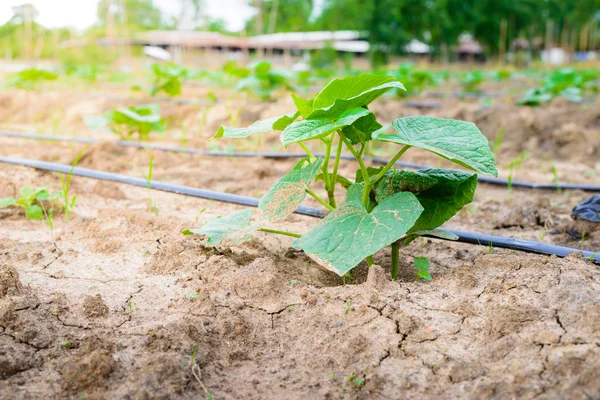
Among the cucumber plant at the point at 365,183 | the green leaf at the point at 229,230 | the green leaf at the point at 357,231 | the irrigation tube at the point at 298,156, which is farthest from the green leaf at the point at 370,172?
the irrigation tube at the point at 298,156

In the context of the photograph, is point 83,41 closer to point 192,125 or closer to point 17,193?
point 192,125

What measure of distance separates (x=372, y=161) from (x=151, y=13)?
48.8 m

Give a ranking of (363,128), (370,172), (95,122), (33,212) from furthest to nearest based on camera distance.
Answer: (95,122), (33,212), (370,172), (363,128)

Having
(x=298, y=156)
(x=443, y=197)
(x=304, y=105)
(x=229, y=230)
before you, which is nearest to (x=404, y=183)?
(x=443, y=197)

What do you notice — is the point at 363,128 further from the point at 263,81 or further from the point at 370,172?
the point at 263,81

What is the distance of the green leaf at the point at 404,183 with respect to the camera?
1.51 metres

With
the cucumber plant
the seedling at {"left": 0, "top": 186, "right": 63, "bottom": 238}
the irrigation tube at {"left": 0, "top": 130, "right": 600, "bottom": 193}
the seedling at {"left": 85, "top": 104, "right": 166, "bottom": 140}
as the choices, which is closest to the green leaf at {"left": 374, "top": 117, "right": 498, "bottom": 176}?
the cucumber plant

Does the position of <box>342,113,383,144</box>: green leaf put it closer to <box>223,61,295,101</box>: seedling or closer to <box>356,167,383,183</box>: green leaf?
<box>356,167,383,183</box>: green leaf

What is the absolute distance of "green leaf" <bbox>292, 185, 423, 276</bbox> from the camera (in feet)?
4.10

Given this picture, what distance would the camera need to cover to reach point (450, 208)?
149 centimetres

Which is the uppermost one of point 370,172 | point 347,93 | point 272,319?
point 347,93

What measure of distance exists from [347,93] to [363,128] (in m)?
0.11

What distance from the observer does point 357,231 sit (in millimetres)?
1316

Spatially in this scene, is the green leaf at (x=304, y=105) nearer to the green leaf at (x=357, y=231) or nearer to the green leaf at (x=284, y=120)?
the green leaf at (x=284, y=120)
